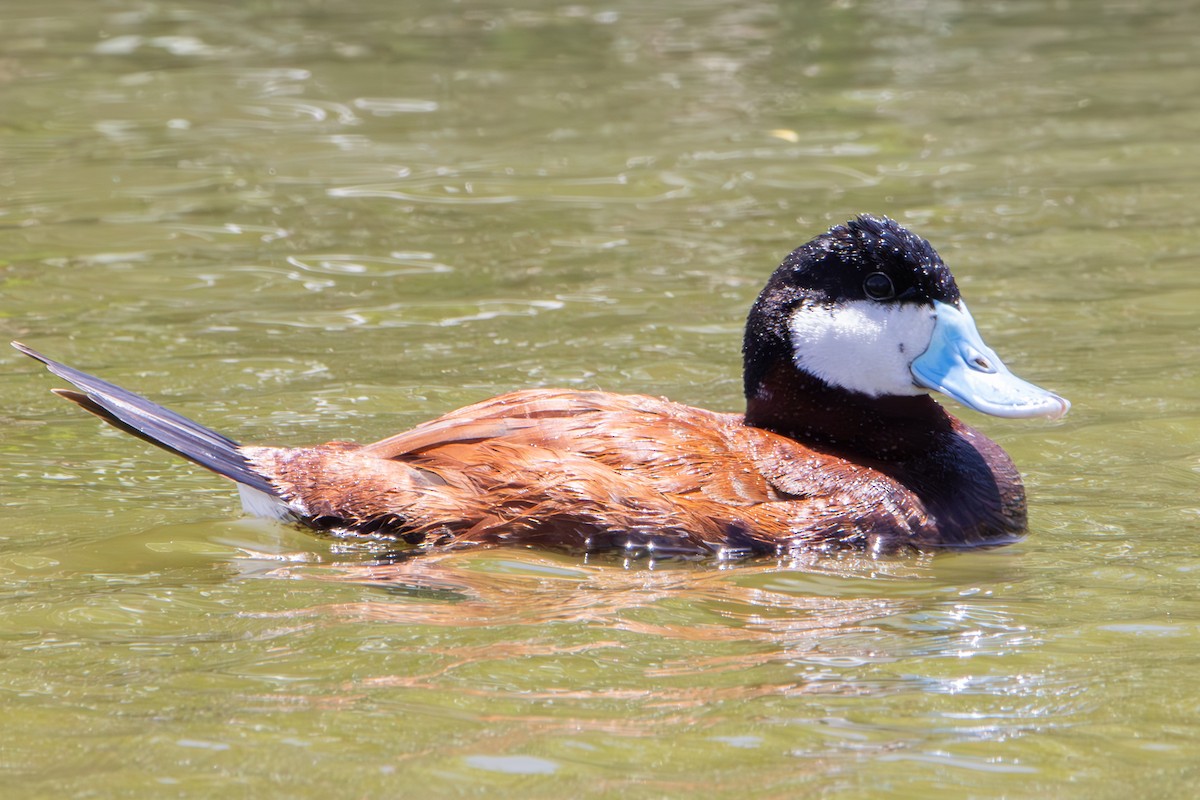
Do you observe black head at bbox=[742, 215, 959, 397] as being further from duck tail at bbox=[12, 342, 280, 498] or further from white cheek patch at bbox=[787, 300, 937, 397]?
duck tail at bbox=[12, 342, 280, 498]

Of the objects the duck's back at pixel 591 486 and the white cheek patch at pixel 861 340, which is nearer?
the duck's back at pixel 591 486

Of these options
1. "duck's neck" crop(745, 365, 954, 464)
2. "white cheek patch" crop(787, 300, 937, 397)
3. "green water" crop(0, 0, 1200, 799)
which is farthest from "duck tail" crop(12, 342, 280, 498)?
"white cheek patch" crop(787, 300, 937, 397)

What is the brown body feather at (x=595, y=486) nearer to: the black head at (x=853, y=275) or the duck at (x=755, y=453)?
the duck at (x=755, y=453)

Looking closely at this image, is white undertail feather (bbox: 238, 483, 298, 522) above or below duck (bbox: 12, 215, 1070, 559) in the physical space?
below

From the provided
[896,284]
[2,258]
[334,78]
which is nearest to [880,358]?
[896,284]

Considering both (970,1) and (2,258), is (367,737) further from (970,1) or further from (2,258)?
(970,1)

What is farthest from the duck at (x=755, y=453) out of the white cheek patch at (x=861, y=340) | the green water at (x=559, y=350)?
the green water at (x=559, y=350)

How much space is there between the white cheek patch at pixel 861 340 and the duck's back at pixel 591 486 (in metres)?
0.31

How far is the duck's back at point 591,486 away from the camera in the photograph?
4875 millimetres

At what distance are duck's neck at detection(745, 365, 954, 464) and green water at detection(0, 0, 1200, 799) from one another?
0.47m

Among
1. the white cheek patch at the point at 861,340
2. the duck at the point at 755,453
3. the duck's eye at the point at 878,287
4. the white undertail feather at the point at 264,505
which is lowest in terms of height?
the white undertail feather at the point at 264,505

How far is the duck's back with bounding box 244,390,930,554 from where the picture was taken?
16.0ft

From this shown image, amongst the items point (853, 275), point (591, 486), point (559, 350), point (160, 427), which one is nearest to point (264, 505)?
point (160, 427)

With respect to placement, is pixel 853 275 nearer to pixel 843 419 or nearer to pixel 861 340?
pixel 861 340
